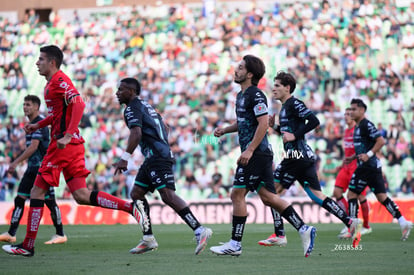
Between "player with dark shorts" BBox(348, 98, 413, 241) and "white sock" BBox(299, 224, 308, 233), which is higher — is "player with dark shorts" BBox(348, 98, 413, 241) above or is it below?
above

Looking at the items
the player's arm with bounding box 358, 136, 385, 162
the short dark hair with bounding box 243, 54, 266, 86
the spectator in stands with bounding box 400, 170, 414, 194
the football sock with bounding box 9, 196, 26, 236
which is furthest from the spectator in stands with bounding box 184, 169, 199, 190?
the short dark hair with bounding box 243, 54, 266, 86

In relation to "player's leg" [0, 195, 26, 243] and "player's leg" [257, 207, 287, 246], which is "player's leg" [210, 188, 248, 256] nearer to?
"player's leg" [257, 207, 287, 246]

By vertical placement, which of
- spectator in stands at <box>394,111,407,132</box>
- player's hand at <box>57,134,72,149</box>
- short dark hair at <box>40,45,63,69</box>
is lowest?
player's hand at <box>57,134,72,149</box>

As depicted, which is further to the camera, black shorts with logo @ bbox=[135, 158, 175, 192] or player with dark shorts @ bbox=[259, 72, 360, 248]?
player with dark shorts @ bbox=[259, 72, 360, 248]

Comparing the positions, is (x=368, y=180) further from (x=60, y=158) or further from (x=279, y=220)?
(x=60, y=158)

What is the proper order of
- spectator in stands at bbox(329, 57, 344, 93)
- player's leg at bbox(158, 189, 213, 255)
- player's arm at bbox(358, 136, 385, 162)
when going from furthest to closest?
spectator in stands at bbox(329, 57, 344, 93) < player's arm at bbox(358, 136, 385, 162) < player's leg at bbox(158, 189, 213, 255)

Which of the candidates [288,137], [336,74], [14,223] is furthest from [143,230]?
[336,74]

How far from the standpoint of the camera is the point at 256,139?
9.08 metres

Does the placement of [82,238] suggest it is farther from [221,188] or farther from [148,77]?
[148,77]

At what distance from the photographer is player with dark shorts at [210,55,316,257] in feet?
30.3

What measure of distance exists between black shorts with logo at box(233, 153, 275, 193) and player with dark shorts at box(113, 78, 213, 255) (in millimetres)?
1052

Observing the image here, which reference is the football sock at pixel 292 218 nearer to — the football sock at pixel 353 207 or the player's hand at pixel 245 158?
the player's hand at pixel 245 158

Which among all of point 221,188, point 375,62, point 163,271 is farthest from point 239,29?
point 163,271

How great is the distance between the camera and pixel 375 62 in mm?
26250
